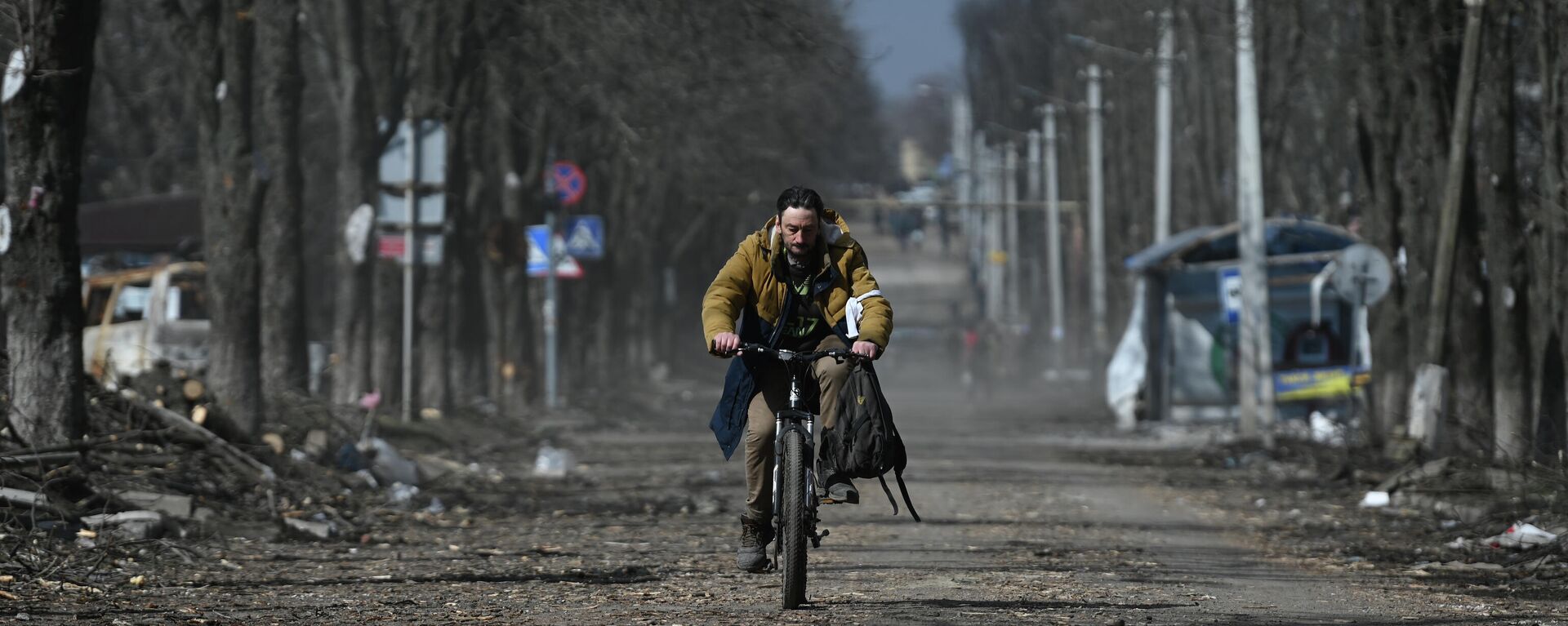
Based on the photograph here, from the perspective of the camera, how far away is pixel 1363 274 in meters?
19.3

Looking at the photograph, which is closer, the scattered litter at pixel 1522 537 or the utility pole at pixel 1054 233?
the scattered litter at pixel 1522 537

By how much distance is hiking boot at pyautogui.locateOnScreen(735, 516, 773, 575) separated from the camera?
8.89 m

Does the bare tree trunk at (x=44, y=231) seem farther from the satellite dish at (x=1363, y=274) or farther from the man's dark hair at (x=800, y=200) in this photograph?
the satellite dish at (x=1363, y=274)

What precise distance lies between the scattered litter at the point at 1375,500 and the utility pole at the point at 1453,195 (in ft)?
6.54

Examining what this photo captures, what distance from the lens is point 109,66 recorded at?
3164cm

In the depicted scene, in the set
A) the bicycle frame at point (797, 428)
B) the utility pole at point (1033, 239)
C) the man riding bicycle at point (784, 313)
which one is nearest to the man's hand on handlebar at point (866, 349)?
the man riding bicycle at point (784, 313)

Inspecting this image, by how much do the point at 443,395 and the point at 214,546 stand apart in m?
13.5

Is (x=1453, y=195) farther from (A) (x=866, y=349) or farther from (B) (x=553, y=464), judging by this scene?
(A) (x=866, y=349)

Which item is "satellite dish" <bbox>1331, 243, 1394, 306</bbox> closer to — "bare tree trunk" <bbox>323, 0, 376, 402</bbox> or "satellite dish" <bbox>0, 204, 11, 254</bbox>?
"bare tree trunk" <bbox>323, 0, 376, 402</bbox>

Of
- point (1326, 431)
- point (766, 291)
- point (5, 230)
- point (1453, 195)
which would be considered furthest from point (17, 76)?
point (1326, 431)

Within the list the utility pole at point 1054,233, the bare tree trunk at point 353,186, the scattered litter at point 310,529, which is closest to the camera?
the scattered litter at point 310,529

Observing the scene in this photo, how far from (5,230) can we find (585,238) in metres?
18.5

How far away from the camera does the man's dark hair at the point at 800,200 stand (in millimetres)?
8398

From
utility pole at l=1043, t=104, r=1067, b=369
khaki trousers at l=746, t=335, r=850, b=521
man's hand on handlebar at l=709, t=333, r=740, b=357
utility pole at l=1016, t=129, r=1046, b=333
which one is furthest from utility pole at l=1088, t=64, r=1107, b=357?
man's hand on handlebar at l=709, t=333, r=740, b=357
